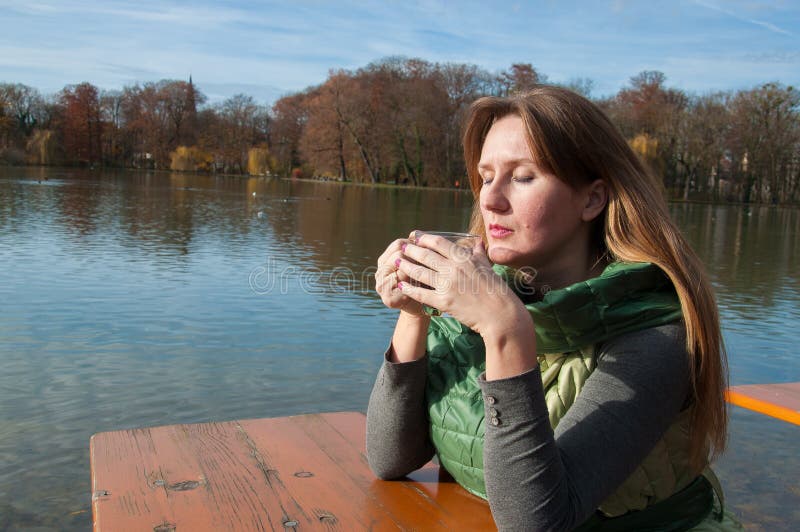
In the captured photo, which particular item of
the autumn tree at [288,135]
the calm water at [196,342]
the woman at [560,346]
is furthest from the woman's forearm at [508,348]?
the autumn tree at [288,135]

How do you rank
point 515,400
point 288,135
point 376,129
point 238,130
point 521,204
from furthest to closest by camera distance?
point 238,130 → point 288,135 → point 376,129 → point 521,204 → point 515,400

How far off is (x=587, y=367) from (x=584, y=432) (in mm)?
197

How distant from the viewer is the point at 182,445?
7.29 ft

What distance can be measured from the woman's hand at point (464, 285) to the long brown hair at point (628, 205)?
40 cm

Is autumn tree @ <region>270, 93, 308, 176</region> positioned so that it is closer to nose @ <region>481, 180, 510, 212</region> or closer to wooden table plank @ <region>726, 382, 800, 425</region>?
wooden table plank @ <region>726, 382, 800, 425</region>

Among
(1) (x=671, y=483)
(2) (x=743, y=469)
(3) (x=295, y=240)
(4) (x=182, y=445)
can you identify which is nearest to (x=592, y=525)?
(1) (x=671, y=483)

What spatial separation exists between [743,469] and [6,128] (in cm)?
7536

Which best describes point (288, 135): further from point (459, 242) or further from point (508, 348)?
point (508, 348)

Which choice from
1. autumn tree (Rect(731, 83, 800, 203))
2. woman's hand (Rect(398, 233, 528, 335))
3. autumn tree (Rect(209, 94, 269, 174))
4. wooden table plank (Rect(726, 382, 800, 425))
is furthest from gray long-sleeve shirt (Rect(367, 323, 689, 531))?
autumn tree (Rect(209, 94, 269, 174))

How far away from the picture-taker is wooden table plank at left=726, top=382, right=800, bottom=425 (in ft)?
12.7

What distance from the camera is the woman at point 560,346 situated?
149 centimetres

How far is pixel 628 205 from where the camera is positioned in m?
1.82

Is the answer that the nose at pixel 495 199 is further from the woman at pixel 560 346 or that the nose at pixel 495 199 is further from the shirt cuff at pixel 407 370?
the shirt cuff at pixel 407 370

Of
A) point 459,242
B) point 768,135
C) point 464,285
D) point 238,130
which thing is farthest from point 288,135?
point 464,285
